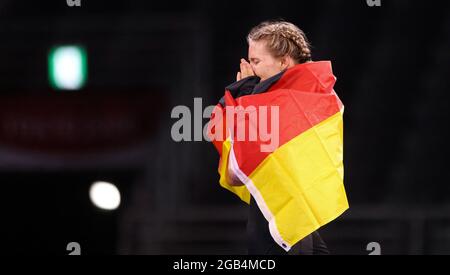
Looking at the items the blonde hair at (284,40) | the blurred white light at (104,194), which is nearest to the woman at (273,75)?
the blonde hair at (284,40)

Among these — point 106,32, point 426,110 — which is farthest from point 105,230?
point 426,110

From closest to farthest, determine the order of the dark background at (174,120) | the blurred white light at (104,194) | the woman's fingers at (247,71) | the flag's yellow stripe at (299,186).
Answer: the flag's yellow stripe at (299,186) < the woman's fingers at (247,71) < the dark background at (174,120) < the blurred white light at (104,194)

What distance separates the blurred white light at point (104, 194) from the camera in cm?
604

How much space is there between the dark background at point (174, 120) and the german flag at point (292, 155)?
2.32 meters

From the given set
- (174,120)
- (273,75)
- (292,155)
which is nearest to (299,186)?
(292,155)

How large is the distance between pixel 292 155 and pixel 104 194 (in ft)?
11.2

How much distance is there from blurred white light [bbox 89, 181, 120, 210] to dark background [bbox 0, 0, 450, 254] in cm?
5

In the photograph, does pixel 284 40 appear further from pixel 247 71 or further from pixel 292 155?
pixel 292 155

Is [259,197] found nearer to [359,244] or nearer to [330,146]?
[330,146]

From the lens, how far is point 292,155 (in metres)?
2.92

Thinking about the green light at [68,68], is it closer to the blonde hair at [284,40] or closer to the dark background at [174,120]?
the dark background at [174,120]

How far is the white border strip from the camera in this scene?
9.57 feet

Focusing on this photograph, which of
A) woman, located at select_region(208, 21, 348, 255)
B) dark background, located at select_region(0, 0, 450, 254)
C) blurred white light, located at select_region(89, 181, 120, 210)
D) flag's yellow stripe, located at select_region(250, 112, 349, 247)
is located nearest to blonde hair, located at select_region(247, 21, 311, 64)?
woman, located at select_region(208, 21, 348, 255)

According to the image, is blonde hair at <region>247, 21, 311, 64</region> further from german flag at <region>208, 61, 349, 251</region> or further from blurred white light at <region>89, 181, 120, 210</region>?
blurred white light at <region>89, 181, 120, 210</region>
